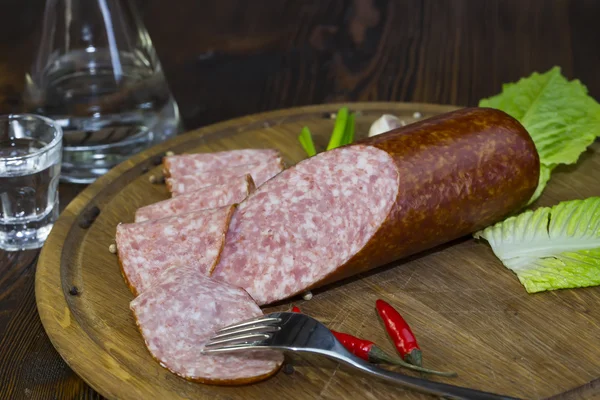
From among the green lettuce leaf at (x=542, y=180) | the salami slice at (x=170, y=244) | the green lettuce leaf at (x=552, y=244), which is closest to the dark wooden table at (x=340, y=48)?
the salami slice at (x=170, y=244)

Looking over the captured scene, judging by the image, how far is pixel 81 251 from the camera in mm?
3861

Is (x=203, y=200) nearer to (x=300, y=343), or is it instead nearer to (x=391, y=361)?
(x=300, y=343)

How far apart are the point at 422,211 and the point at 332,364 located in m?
0.82

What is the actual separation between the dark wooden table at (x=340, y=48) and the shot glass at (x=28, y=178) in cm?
48

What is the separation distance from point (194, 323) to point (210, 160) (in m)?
1.22

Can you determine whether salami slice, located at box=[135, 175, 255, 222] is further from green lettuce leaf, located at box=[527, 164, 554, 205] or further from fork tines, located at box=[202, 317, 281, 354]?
green lettuce leaf, located at box=[527, 164, 554, 205]

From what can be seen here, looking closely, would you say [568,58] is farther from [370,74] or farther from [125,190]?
[125,190]

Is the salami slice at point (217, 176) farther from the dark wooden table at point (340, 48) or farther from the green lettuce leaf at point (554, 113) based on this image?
the green lettuce leaf at point (554, 113)

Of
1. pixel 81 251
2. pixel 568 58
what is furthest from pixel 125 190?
pixel 568 58

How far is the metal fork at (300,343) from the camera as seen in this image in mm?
2910

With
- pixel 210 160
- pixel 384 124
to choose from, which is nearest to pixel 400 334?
pixel 210 160

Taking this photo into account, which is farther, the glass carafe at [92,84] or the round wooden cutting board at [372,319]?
the glass carafe at [92,84]

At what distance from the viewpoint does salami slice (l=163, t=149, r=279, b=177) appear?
4223 mm

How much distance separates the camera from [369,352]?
3.17 m
